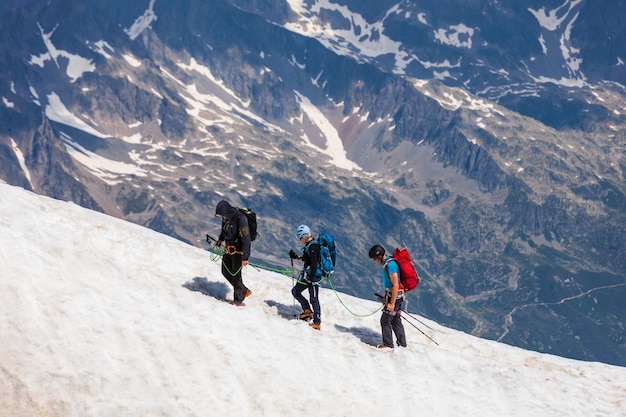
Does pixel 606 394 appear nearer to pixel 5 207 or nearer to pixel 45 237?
pixel 45 237

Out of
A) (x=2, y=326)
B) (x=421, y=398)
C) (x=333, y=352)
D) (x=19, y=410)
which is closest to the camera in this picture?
(x=19, y=410)

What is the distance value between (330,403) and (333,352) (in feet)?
8.82

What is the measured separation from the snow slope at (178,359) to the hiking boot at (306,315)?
2.54ft

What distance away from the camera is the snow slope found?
2023 centimetres

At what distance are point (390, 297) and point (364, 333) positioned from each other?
3621mm

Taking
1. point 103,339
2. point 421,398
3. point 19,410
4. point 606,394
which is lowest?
point 19,410

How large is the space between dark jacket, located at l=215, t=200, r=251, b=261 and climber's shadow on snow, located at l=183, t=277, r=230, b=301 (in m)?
2.36

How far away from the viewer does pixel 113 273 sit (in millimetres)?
25516

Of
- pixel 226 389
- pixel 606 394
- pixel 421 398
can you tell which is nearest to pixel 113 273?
pixel 226 389

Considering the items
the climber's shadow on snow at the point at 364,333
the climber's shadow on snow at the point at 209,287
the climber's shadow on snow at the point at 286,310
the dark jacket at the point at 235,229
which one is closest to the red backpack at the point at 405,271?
the climber's shadow on snow at the point at 364,333

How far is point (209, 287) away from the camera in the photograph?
95.8 feet

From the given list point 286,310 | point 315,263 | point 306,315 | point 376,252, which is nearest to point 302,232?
point 315,263

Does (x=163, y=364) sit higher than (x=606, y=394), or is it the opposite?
(x=606, y=394)

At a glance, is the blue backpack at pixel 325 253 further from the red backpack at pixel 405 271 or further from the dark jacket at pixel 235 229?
the red backpack at pixel 405 271
